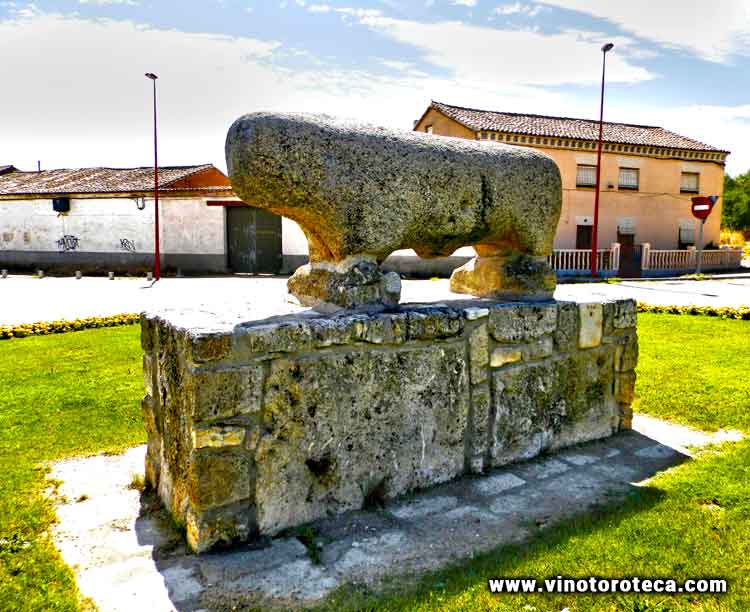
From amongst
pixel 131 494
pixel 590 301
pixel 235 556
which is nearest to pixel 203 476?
pixel 235 556

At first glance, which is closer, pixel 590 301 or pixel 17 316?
pixel 590 301

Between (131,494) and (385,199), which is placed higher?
(385,199)

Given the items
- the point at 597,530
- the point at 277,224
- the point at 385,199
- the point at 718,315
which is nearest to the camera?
the point at 597,530

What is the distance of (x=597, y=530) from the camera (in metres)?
2.92

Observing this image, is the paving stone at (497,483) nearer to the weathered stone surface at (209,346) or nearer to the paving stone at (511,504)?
the paving stone at (511,504)

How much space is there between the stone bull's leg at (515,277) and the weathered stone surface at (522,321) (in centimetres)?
21

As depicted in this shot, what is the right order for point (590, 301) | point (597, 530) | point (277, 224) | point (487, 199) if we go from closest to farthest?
point (597, 530) → point (487, 199) → point (590, 301) → point (277, 224)

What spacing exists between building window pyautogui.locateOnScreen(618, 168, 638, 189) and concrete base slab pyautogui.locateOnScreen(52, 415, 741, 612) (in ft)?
67.5

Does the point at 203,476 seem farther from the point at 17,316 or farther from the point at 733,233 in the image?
the point at 733,233

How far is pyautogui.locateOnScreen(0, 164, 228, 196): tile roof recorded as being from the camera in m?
22.1

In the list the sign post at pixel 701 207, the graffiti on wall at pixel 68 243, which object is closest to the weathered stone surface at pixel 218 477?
the sign post at pixel 701 207

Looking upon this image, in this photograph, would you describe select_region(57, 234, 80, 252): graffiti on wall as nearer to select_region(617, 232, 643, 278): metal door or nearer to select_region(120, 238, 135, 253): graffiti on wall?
select_region(120, 238, 135, 253): graffiti on wall

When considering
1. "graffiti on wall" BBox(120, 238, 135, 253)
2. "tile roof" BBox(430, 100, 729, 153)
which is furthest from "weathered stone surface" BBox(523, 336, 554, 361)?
"graffiti on wall" BBox(120, 238, 135, 253)

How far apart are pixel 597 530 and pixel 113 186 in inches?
916
